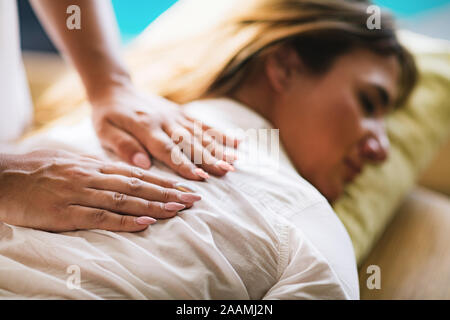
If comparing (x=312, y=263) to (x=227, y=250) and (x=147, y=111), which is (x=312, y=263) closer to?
(x=227, y=250)

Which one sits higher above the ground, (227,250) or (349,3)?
(349,3)

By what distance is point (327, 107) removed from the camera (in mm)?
707

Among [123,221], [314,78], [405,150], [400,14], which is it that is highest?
[400,14]

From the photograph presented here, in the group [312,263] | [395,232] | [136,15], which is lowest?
[395,232]

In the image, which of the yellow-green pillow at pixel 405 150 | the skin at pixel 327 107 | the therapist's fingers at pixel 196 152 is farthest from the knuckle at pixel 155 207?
the yellow-green pillow at pixel 405 150

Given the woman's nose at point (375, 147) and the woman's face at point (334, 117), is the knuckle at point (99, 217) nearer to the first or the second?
the woman's face at point (334, 117)

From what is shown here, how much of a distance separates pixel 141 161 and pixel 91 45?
0.92 ft

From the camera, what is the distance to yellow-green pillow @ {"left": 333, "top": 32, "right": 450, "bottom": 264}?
32.1 inches

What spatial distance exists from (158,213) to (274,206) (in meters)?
0.15

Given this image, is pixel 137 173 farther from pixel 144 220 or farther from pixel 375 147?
pixel 375 147

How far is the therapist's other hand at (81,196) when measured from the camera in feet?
1.60

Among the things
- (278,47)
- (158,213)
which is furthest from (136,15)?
(158,213)

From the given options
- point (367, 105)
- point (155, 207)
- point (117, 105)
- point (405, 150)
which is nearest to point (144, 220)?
point (155, 207)

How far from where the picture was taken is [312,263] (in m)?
0.48
